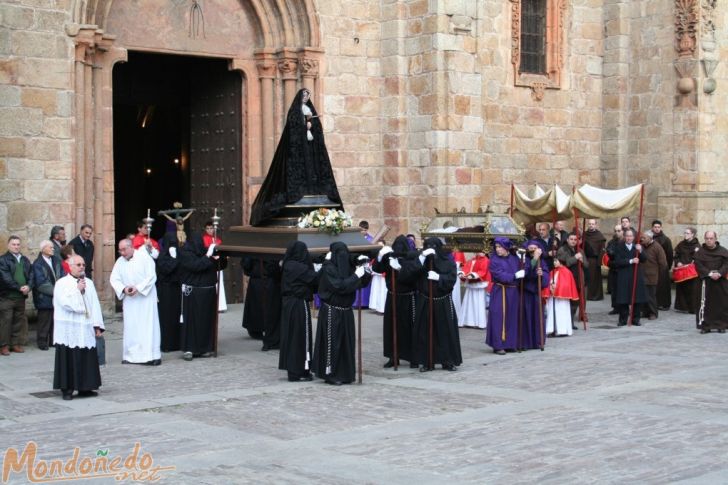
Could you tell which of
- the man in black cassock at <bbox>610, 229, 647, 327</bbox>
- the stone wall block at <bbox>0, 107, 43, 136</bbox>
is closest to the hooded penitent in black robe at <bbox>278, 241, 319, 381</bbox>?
the stone wall block at <bbox>0, 107, 43, 136</bbox>

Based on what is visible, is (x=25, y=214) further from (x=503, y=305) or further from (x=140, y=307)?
(x=503, y=305)

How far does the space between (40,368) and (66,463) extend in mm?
5529

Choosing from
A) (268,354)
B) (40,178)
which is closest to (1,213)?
(40,178)

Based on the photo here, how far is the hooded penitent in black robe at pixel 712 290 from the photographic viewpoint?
18.0 metres

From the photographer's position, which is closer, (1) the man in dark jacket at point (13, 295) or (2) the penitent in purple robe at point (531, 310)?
(1) the man in dark jacket at point (13, 295)

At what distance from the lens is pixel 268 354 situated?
52.0 ft

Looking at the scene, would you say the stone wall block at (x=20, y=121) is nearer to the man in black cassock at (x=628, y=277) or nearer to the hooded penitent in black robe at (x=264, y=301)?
the hooded penitent in black robe at (x=264, y=301)

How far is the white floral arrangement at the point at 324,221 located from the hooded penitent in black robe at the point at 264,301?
3.10ft

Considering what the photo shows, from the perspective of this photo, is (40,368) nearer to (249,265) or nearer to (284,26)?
(249,265)

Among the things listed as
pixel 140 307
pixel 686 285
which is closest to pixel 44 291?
pixel 140 307

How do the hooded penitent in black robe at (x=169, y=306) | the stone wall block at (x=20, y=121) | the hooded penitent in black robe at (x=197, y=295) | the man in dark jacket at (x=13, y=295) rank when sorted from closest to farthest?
1. the hooded penitent in black robe at (x=197, y=295)
2. the man in dark jacket at (x=13, y=295)
3. the hooded penitent in black robe at (x=169, y=306)
4. the stone wall block at (x=20, y=121)

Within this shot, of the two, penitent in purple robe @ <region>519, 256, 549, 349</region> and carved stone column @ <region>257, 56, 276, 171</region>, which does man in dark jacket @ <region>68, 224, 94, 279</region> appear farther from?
penitent in purple robe @ <region>519, 256, 549, 349</region>

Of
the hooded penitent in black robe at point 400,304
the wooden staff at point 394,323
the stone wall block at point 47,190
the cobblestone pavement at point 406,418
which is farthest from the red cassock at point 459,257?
the stone wall block at point 47,190

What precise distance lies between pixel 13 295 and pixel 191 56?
642 cm
